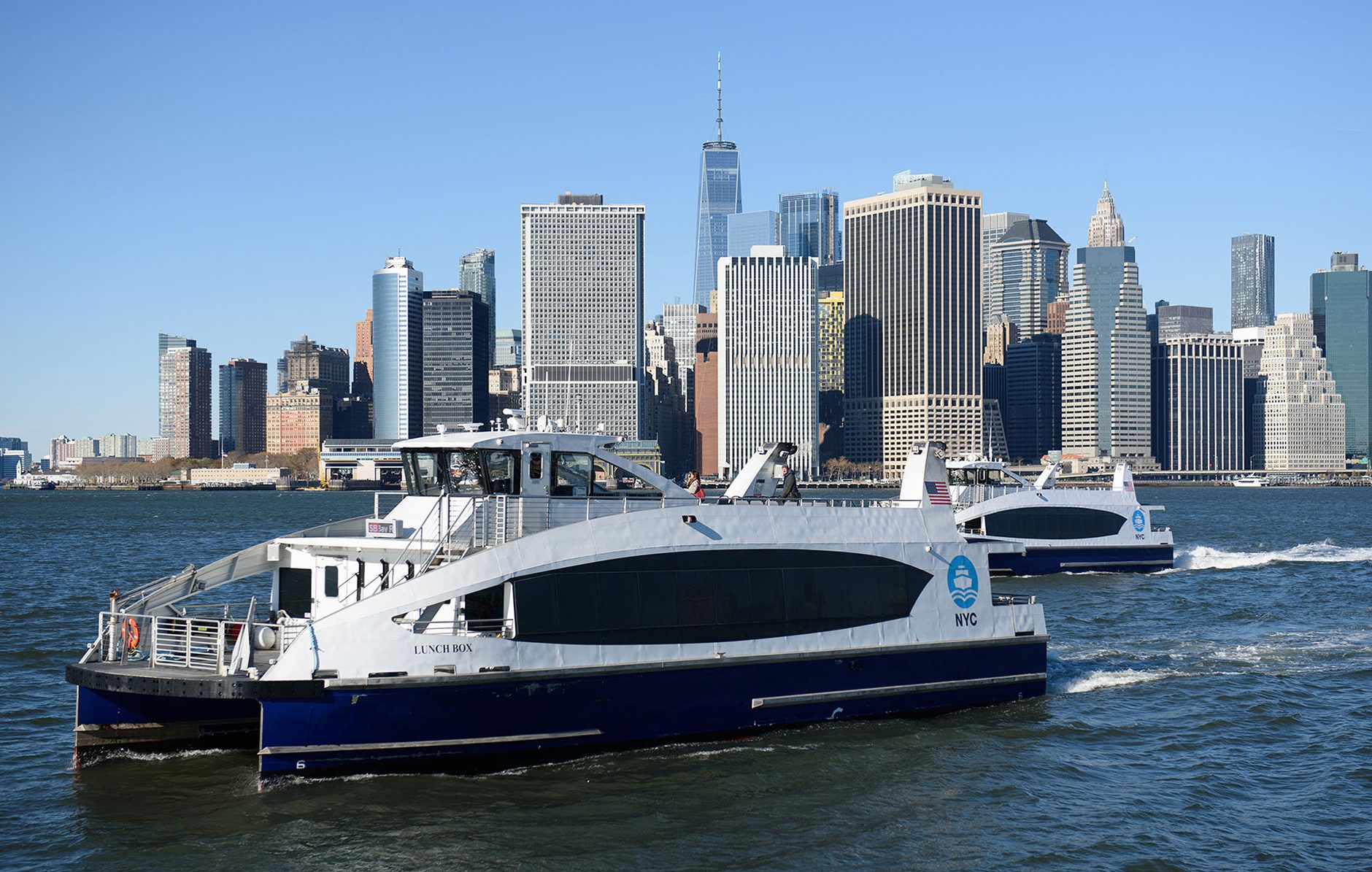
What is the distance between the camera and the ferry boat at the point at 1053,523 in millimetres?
41875

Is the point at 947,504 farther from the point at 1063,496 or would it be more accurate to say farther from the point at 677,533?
the point at 1063,496

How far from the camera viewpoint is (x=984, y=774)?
16859 mm

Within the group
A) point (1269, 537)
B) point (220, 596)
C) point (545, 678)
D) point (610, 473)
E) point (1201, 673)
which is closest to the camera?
point (545, 678)

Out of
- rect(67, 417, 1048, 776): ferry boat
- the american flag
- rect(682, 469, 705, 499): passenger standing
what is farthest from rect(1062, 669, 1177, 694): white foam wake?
rect(682, 469, 705, 499): passenger standing

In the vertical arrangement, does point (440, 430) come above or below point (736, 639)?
above

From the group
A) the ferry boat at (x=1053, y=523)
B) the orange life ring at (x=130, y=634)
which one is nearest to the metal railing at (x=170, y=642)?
the orange life ring at (x=130, y=634)

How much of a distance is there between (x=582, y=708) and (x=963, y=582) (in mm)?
6693

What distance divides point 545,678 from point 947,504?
306 inches

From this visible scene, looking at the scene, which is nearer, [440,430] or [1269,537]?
[440,430]

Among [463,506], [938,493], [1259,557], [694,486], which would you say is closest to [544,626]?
[463,506]

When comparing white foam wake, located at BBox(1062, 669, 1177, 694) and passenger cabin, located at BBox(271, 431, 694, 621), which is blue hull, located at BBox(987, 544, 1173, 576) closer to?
white foam wake, located at BBox(1062, 669, 1177, 694)

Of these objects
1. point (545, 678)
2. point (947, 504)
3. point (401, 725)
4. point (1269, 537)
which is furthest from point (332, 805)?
point (1269, 537)

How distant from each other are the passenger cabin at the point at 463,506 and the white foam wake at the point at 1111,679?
8408mm

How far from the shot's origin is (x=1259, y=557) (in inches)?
1925
